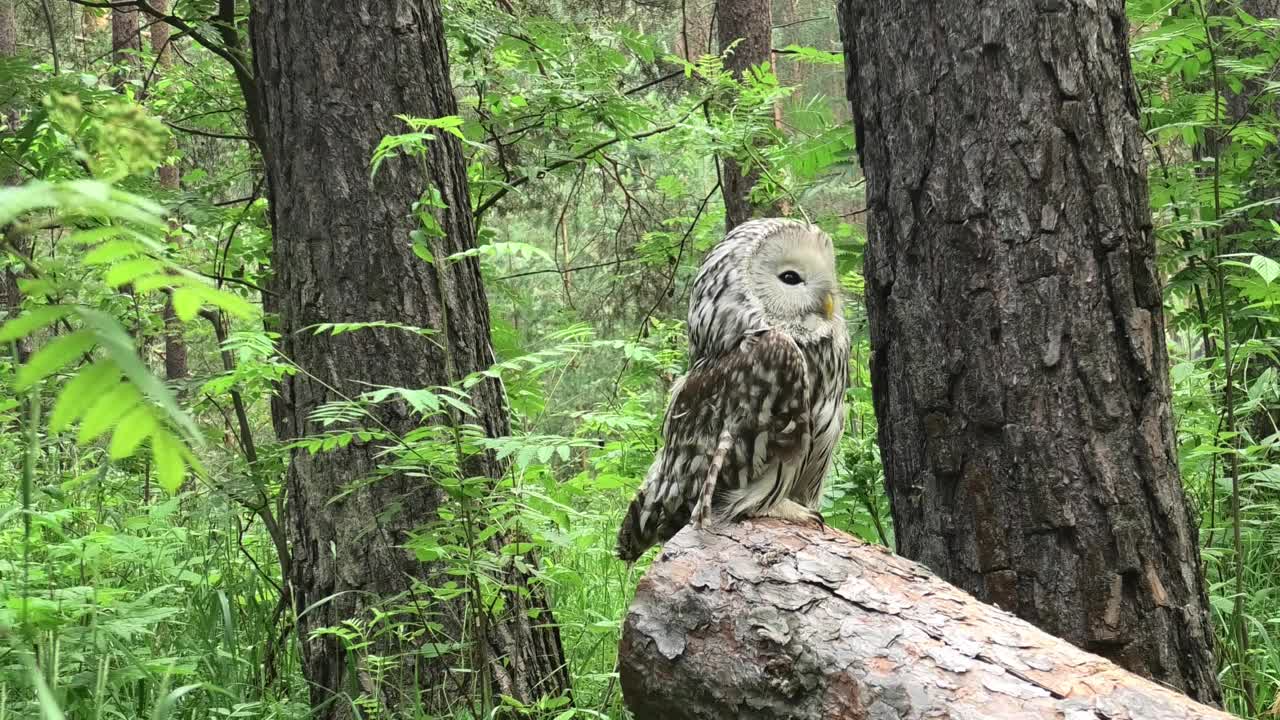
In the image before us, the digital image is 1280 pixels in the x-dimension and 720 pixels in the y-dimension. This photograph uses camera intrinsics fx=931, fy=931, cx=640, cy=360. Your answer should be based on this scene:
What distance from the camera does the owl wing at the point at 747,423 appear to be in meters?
2.84

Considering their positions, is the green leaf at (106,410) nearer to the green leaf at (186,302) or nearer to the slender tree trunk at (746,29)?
the green leaf at (186,302)

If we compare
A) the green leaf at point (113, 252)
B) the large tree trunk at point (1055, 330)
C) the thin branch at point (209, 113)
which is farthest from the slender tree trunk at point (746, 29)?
the green leaf at point (113, 252)

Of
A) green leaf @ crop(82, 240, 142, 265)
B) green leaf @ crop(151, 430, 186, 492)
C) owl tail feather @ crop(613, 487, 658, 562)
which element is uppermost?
green leaf @ crop(82, 240, 142, 265)

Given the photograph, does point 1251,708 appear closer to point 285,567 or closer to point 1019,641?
point 1019,641

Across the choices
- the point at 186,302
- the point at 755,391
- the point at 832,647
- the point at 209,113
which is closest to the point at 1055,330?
the point at 755,391

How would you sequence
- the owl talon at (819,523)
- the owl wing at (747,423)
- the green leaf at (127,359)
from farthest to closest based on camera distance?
the owl wing at (747,423) < the owl talon at (819,523) < the green leaf at (127,359)

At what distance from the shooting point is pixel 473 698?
3025 millimetres

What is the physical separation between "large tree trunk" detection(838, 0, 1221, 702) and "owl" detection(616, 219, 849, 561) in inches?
16.9

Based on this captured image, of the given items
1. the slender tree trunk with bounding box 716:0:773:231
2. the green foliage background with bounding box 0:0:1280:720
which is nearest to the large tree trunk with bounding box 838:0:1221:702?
the green foliage background with bounding box 0:0:1280:720

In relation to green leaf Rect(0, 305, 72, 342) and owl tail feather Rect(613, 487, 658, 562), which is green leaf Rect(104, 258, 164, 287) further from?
owl tail feather Rect(613, 487, 658, 562)

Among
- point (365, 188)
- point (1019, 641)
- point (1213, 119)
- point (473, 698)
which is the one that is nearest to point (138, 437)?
point (1019, 641)

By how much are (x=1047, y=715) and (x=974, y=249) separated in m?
1.26

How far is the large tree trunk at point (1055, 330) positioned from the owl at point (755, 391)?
1.41 feet

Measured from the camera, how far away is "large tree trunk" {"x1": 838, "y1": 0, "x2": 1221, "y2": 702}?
2.47 m
